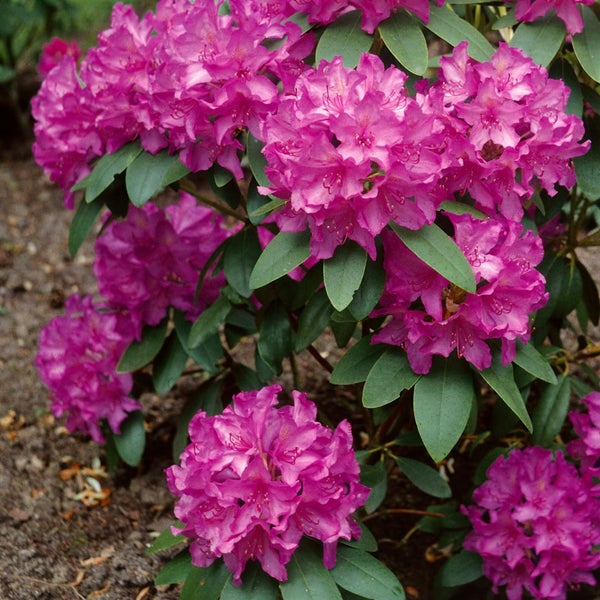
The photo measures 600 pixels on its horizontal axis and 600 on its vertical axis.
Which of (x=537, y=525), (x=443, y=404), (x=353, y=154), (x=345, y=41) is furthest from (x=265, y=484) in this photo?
(x=345, y=41)

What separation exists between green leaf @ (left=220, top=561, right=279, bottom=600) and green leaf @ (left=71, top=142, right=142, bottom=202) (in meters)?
0.73

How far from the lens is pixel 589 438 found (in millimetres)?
1879

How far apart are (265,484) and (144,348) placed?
839 millimetres

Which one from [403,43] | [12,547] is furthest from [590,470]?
[12,547]

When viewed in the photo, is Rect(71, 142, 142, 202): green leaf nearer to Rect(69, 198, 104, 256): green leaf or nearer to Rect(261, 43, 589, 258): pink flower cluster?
Rect(69, 198, 104, 256): green leaf

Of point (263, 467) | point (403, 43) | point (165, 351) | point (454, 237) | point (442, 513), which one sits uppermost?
point (403, 43)

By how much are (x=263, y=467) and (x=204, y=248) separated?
86cm

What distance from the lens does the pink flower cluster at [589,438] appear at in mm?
1877

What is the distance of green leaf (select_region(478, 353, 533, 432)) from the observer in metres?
1.56

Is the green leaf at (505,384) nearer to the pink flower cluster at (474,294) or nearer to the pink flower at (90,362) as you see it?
the pink flower cluster at (474,294)

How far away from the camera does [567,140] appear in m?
1.57

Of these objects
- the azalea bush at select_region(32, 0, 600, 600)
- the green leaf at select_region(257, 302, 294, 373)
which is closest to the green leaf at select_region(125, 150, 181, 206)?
the azalea bush at select_region(32, 0, 600, 600)

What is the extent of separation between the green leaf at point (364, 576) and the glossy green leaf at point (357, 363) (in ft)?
0.96

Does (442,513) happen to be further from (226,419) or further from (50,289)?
(50,289)
